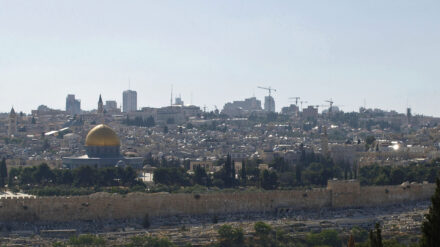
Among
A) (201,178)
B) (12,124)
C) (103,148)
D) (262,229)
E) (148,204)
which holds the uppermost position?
(12,124)

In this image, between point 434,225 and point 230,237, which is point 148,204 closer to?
point 230,237

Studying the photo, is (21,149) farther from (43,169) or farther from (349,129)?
(349,129)

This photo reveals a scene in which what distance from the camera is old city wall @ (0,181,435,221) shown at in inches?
2215

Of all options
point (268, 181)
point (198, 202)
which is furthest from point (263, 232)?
point (268, 181)

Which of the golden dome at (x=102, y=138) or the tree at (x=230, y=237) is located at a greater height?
the golden dome at (x=102, y=138)

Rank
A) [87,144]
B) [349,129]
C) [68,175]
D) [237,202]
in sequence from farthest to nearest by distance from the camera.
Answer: [349,129]
[87,144]
[68,175]
[237,202]

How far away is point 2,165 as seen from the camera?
236 ft

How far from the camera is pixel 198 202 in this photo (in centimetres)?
6003

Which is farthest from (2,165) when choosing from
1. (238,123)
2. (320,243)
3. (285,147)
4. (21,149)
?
(238,123)

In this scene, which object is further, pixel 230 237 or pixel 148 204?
pixel 148 204

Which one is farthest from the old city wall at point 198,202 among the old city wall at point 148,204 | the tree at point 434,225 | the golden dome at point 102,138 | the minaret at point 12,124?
the minaret at point 12,124

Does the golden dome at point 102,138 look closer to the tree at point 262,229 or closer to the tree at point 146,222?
the tree at point 146,222

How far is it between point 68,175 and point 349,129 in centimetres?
9460

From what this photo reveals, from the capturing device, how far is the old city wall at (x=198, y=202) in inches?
2215
